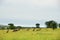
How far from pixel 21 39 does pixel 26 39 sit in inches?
Answer: 21.8

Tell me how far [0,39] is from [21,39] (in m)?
2.56

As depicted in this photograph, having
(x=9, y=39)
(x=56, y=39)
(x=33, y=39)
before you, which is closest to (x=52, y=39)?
(x=56, y=39)

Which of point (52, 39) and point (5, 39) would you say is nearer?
point (52, 39)

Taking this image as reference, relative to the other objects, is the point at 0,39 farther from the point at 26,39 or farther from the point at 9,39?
the point at 26,39

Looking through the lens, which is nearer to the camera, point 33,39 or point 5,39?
point 33,39

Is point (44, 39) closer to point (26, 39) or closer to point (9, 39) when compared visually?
point (26, 39)

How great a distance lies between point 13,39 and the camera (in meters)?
19.6

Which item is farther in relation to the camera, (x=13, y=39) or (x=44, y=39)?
(x=13, y=39)

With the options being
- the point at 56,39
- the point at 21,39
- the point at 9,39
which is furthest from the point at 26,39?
the point at 56,39

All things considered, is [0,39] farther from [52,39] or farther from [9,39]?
[52,39]

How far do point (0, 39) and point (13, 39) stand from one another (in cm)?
144

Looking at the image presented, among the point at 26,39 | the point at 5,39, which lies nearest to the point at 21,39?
the point at 26,39

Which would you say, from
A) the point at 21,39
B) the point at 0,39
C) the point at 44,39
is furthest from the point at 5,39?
the point at 44,39

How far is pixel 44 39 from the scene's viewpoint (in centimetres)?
1841
